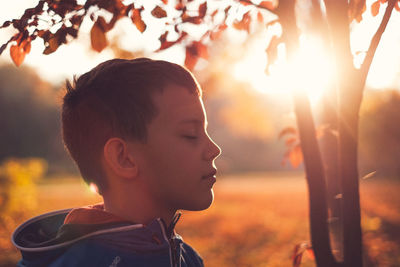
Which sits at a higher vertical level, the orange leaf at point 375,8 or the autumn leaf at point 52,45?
the autumn leaf at point 52,45

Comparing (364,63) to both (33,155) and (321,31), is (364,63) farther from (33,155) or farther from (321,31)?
(33,155)

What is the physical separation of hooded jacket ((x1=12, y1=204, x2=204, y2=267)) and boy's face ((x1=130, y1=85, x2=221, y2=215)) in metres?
0.13

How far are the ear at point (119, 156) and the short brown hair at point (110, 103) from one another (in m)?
0.03

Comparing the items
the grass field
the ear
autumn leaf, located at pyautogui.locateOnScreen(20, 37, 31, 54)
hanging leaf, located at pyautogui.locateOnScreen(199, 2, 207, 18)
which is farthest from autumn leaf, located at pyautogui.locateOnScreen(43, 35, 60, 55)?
the grass field

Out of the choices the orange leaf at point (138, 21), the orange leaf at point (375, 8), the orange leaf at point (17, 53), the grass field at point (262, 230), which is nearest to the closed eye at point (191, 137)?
the orange leaf at point (138, 21)

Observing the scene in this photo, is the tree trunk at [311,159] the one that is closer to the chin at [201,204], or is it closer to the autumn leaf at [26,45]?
the chin at [201,204]

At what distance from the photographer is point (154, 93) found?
1.68 m

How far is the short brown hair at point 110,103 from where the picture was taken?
5.43 ft

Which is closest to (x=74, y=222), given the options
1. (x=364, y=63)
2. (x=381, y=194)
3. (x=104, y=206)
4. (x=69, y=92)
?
(x=104, y=206)

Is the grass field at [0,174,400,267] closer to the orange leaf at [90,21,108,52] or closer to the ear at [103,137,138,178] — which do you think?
the ear at [103,137,138,178]

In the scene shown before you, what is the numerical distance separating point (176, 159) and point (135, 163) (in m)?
0.17

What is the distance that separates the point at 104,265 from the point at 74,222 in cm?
24

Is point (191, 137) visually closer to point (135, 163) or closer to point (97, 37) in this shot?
point (135, 163)

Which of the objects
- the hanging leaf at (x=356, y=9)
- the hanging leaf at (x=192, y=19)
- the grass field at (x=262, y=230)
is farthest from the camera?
the grass field at (x=262, y=230)
